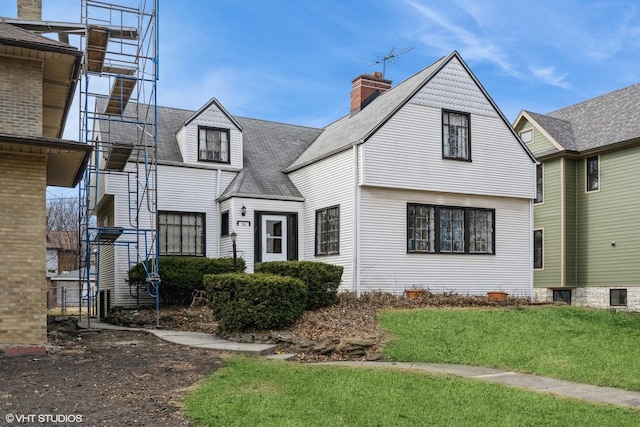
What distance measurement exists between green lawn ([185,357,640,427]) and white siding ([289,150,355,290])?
335 inches

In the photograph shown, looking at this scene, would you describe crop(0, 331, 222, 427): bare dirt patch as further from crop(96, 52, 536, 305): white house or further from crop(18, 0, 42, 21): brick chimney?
crop(18, 0, 42, 21): brick chimney

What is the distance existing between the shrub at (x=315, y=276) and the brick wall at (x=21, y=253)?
5294 mm

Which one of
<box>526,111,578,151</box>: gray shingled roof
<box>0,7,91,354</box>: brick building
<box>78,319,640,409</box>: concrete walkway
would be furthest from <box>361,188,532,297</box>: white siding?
<box>0,7,91,354</box>: brick building

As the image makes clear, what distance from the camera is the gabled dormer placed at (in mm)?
19469

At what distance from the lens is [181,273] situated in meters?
17.0

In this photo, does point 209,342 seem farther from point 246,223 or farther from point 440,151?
point 440,151

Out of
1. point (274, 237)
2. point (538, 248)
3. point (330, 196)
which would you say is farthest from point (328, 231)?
point (538, 248)

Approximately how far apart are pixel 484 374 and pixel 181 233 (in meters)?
11.7

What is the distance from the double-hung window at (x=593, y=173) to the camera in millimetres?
23195

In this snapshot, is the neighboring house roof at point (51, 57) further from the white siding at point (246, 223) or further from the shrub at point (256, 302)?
the white siding at point (246, 223)

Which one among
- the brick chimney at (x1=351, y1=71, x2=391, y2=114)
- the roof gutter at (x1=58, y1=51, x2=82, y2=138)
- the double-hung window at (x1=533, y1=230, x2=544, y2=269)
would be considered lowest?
the double-hung window at (x1=533, y1=230, x2=544, y2=269)

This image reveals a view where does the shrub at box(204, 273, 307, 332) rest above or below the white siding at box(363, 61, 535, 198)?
below

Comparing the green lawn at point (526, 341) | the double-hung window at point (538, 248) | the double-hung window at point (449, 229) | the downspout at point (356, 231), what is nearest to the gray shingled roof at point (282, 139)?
the downspout at point (356, 231)

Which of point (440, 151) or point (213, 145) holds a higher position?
point (213, 145)
